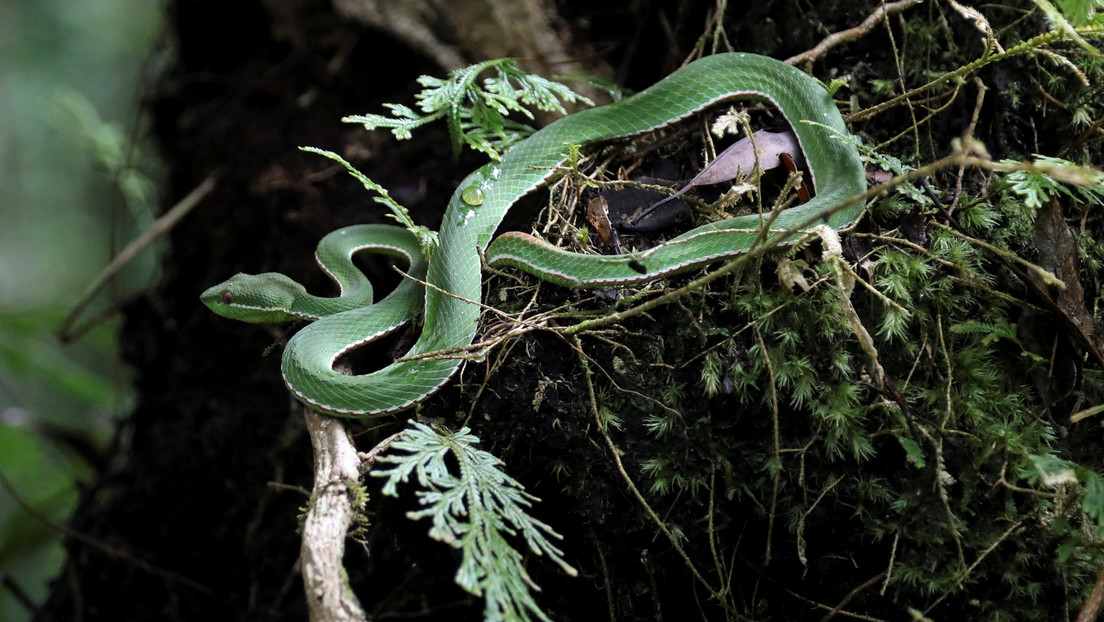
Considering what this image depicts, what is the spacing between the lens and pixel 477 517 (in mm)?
1990

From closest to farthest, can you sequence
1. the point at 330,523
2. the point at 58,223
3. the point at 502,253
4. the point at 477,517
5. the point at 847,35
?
1. the point at 477,517
2. the point at 330,523
3. the point at 502,253
4. the point at 847,35
5. the point at 58,223

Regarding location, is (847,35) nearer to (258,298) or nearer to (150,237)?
(258,298)

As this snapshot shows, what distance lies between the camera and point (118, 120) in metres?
8.23

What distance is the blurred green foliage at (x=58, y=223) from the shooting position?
5.25 meters

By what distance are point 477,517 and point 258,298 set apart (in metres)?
1.81

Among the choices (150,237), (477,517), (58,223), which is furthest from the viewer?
(58,223)

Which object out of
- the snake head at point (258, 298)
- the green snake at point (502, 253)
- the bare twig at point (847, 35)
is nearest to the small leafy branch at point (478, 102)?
the green snake at point (502, 253)

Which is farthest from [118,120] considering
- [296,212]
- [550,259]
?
[550,259]

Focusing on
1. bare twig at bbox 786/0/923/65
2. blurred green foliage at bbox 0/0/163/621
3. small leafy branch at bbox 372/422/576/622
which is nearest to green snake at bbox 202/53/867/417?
bare twig at bbox 786/0/923/65

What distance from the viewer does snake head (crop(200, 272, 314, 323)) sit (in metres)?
3.15

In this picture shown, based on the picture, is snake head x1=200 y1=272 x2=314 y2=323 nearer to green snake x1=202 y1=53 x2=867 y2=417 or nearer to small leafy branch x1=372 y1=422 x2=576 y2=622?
green snake x1=202 y1=53 x2=867 y2=417

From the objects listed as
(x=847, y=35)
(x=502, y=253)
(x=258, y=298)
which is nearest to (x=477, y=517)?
(x=502, y=253)

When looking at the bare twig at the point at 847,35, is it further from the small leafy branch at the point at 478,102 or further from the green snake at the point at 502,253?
the small leafy branch at the point at 478,102

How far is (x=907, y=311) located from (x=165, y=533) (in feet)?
14.4
